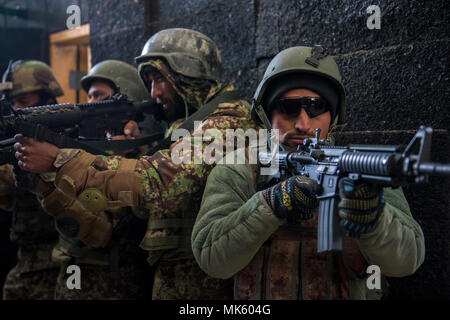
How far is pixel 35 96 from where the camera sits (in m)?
3.91

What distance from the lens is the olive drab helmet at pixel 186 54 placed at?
2883mm

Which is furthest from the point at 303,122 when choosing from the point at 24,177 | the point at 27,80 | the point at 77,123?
the point at 27,80

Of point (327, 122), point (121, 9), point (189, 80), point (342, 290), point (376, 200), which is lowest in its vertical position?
point (342, 290)

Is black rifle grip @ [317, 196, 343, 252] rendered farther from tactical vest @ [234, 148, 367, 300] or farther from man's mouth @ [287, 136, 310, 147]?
man's mouth @ [287, 136, 310, 147]

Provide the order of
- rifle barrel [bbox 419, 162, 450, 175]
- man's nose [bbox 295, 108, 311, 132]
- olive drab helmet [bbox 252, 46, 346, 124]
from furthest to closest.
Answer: olive drab helmet [bbox 252, 46, 346, 124]
man's nose [bbox 295, 108, 311, 132]
rifle barrel [bbox 419, 162, 450, 175]

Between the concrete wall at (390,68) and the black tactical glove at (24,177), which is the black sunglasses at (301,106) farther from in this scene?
the black tactical glove at (24,177)

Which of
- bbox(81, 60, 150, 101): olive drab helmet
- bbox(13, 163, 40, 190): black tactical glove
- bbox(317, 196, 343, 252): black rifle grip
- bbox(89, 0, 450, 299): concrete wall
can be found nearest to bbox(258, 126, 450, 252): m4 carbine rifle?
bbox(317, 196, 343, 252): black rifle grip

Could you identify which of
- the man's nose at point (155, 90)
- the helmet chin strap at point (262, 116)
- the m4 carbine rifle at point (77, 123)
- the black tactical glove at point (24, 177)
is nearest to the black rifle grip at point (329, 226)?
the helmet chin strap at point (262, 116)

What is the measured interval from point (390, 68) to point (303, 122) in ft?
3.14

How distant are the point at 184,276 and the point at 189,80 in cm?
119

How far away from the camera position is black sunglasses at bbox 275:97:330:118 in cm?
199

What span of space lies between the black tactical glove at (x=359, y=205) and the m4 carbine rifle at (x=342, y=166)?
0.03 meters

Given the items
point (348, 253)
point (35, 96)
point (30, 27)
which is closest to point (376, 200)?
point (348, 253)
